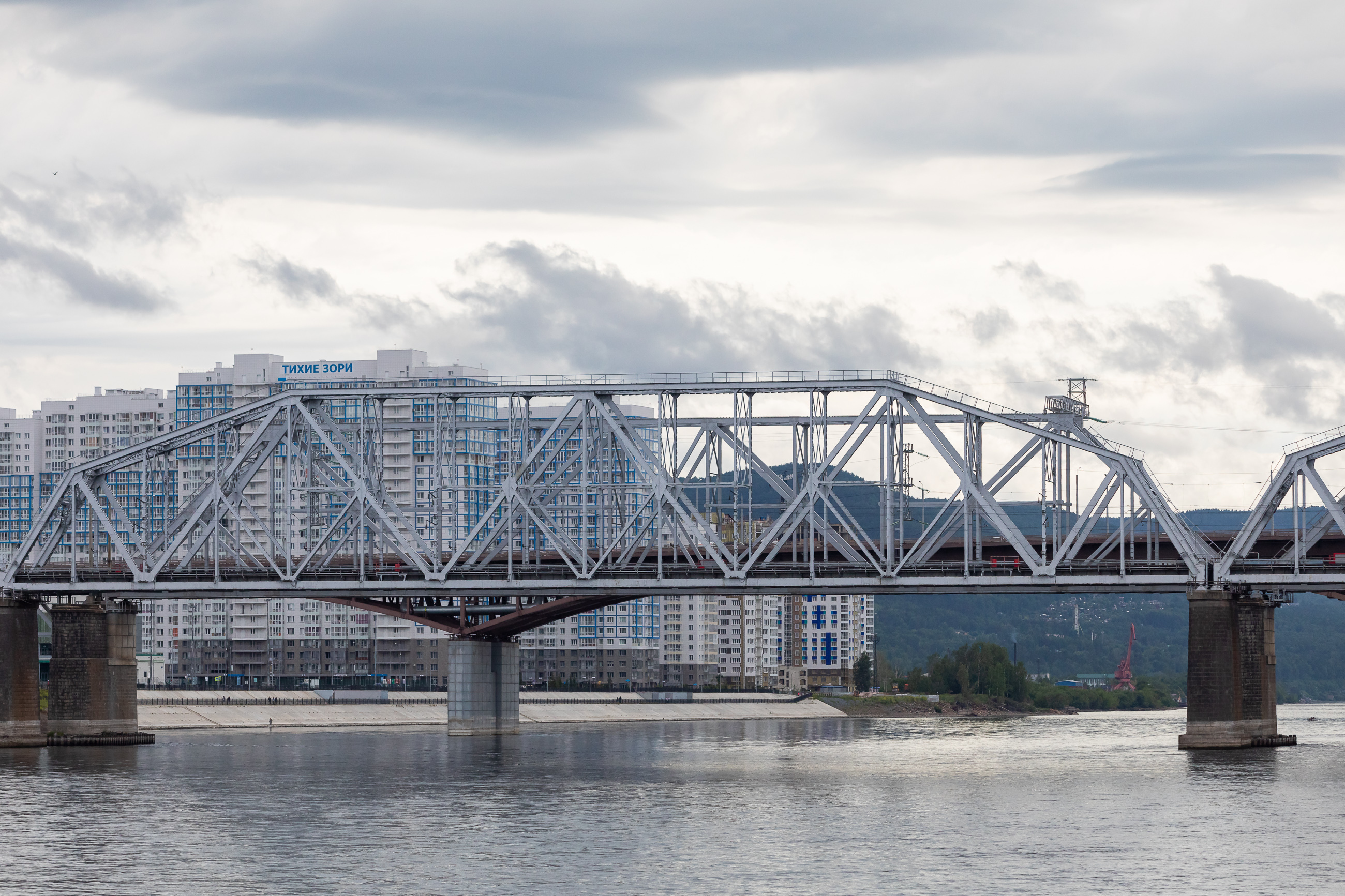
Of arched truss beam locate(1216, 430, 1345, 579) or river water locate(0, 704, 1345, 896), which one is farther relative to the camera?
arched truss beam locate(1216, 430, 1345, 579)

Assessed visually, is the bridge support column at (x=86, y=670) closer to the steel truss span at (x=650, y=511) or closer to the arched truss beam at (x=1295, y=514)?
the steel truss span at (x=650, y=511)

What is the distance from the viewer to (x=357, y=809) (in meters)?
96.2

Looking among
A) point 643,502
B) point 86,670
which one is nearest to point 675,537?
point 643,502

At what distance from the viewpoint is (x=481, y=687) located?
18712 cm

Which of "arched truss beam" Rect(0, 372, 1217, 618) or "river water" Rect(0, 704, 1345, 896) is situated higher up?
"arched truss beam" Rect(0, 372, 1217, 618)

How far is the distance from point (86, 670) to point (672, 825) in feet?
261

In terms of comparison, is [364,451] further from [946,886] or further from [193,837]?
[946,886]

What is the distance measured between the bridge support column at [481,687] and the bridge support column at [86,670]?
36.1 metres

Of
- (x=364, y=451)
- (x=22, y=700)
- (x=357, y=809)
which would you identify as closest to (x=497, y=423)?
(x=364, y=451)

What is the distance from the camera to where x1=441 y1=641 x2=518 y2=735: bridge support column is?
184500 mm

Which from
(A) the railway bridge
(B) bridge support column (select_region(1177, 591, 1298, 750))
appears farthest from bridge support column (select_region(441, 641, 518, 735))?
(B) bridge support column (select_region(1177, 591, 1298, 750))

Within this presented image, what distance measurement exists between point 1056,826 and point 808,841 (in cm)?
1270

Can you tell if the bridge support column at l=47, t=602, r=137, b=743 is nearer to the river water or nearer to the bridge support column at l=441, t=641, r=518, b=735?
the river water

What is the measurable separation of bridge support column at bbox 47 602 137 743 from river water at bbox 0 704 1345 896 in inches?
289
